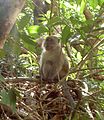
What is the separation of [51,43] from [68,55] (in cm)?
25

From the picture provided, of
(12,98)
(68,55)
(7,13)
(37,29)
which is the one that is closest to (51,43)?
(68,55)

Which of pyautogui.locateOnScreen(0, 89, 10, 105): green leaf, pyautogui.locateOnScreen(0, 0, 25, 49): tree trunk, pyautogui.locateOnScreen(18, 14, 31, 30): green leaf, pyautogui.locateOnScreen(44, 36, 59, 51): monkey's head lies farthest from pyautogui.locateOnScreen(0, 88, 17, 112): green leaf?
pyautogui.locateOnScreen(44, 36, 59, 51): monkey's head

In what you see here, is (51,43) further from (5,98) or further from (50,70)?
(5,98)

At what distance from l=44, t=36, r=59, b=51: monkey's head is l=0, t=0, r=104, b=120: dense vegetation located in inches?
2.2

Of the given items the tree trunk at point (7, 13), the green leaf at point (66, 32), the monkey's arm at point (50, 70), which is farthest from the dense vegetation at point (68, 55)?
the tree trunk at point (7, 13)

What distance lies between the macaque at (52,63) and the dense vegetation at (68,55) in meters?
0.11

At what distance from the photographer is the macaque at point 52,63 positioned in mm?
2971

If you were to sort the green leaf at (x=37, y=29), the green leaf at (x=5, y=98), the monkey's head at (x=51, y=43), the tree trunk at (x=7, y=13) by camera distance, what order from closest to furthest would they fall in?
1. the tree trunk at (x=7, y=13)
2. the green leaf at (x=5, y=98)
3. the green leaf at (x=37, y=29)
4. the monkey's head at (x=51, y=43)

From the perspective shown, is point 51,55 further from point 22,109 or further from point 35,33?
point 35,33

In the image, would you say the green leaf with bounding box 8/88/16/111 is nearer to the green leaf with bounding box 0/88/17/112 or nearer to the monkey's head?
the green leaf with bounding box 0/88/17/112

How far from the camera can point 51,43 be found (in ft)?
9.45

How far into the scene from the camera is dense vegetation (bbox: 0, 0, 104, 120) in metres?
1.81

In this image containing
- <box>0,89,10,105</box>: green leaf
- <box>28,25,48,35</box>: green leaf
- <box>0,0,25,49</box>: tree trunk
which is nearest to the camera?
<box>0,0,25,49</box>: tree trunk

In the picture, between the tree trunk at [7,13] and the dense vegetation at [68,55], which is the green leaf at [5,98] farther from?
the tree trunk at [7,13]
